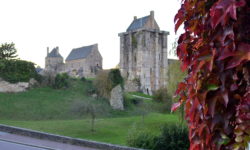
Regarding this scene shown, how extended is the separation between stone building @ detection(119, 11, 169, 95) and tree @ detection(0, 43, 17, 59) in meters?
24.7

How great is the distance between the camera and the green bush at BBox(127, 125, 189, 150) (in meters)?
16.2

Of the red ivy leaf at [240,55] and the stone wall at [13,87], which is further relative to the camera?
the stone wall at [13,87]

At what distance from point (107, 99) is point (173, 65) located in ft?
52.3

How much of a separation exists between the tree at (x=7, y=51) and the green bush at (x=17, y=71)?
281 inches

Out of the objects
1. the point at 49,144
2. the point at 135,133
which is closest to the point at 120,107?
the point at 135,133

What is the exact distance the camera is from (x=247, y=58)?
3.73 ft

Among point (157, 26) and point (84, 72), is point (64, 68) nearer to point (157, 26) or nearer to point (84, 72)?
point (84, 72)

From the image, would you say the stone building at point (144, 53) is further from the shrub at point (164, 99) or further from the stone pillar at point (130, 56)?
the shrub at point (164, 99)

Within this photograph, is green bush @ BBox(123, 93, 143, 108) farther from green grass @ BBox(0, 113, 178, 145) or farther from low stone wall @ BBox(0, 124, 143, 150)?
low stone wall @ BBox(0, 124, 143, 150)

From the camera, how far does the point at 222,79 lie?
1240mm

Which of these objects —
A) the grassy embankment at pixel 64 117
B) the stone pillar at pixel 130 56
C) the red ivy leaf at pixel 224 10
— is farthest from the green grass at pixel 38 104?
the red ivy leaf at pixel 224 10

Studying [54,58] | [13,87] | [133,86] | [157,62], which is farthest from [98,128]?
[54,58]

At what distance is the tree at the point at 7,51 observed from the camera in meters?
42.5

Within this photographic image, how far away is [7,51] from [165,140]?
33.7m
